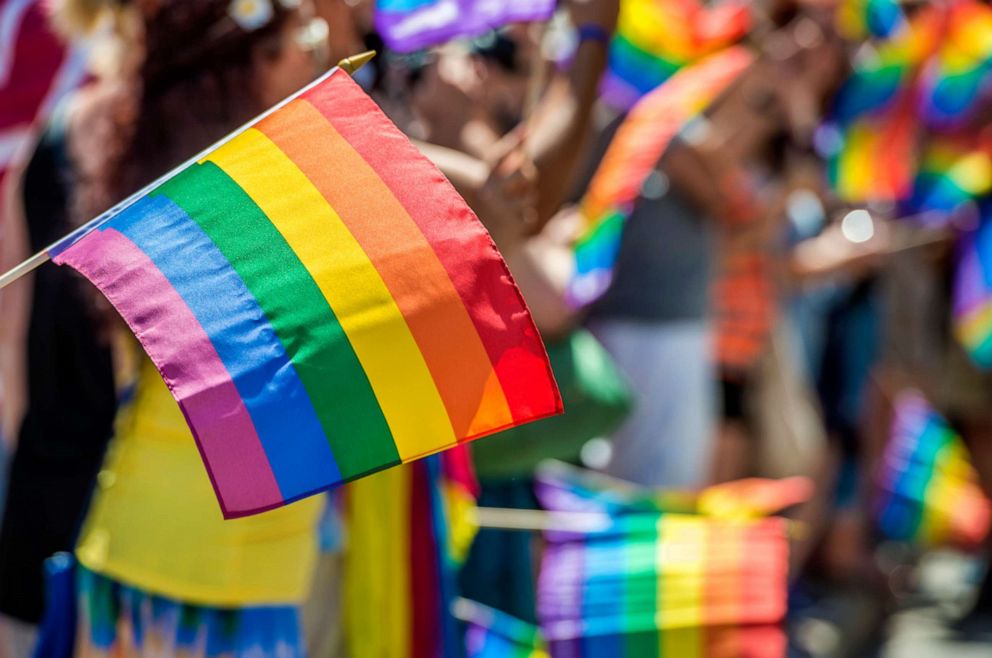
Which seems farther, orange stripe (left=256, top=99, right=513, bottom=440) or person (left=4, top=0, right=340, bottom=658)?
person (left=4, top=0, right=340, bottom=658)

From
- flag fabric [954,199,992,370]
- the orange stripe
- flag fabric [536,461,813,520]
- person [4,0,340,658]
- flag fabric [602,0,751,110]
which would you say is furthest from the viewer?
flag fabric [954,199,992,370]

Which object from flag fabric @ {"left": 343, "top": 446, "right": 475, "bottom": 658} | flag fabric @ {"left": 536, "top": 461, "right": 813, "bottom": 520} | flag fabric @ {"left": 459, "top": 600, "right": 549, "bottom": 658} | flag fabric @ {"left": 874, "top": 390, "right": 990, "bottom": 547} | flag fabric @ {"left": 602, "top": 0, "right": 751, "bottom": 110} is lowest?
flag fabric @ {"left": 459, "top": 600, "right": 549, "bottom": 658}

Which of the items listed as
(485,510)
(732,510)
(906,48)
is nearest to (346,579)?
(485,510)

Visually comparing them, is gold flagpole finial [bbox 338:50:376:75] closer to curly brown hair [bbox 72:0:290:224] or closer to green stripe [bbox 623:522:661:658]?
curly brown hair [bbox 72:0:290:224]

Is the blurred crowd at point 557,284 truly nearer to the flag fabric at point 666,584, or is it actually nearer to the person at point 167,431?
the person at point 167,431

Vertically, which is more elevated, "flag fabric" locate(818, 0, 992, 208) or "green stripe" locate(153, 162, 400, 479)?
"flag fabric" locate(818, 0, 992, 208)

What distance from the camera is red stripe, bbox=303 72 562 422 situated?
202 centimetres

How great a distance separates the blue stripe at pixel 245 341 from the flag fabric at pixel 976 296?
12.3ft

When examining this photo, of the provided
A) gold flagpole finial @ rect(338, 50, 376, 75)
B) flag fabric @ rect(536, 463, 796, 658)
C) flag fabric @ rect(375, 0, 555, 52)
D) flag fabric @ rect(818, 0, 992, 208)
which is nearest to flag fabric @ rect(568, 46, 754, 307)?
flag fabric @ rect(536, 463, 796, 658)

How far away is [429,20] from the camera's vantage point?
303 centimetres

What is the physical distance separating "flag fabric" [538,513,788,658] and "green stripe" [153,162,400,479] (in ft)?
4.07

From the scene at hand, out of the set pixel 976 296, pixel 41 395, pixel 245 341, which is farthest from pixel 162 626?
pixel 976 296

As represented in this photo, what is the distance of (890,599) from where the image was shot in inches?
227

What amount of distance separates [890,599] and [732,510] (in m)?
2.57
